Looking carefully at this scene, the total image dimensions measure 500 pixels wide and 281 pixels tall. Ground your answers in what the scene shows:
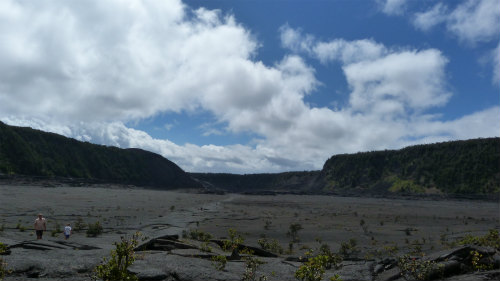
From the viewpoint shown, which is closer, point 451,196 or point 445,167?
point 451,196

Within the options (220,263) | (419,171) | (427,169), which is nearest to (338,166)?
(419,171)

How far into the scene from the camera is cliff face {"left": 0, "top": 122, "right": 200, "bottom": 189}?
252 ft

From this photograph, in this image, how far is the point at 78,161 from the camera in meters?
95.6

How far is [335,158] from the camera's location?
136 meters

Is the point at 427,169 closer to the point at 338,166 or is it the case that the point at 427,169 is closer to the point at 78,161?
the point at 338,166

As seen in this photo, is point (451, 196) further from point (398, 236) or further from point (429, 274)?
point (429, 274)

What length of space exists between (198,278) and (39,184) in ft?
214

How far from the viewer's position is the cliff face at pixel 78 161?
7694cm

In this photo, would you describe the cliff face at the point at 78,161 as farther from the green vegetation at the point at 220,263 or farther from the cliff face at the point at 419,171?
the green vegetation at the point at 220,263

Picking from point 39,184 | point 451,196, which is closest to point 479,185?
point 451,196

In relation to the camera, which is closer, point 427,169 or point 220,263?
point 220,263

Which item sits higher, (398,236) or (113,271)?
(113,271)

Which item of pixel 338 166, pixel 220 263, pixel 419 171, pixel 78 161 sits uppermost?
pixel 338 166

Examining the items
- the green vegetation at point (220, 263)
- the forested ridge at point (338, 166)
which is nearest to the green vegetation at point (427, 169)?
the forested ridge at point (338, 166)
